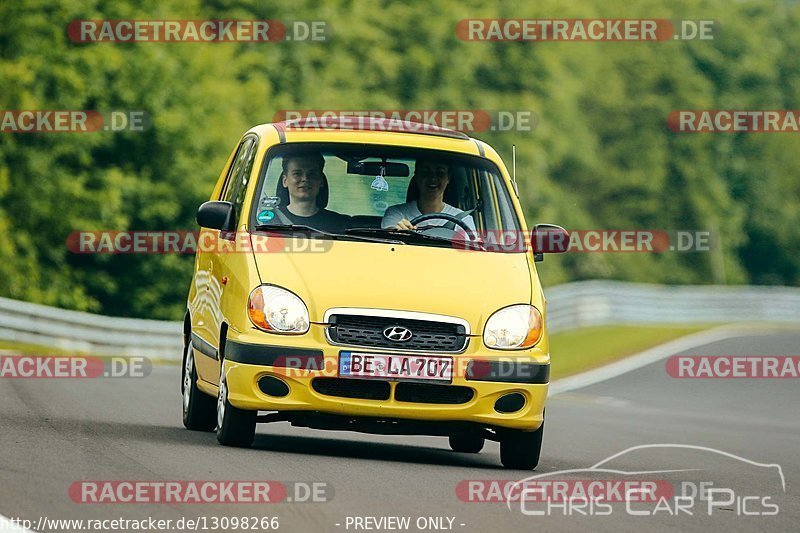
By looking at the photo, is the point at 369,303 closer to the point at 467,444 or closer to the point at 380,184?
the point at 380,184

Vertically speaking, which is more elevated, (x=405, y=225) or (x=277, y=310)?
(x=405, y=225)

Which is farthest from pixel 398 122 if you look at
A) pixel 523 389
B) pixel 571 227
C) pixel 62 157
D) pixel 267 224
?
pixel 571 227

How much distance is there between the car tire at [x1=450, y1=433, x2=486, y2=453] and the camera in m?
12.4

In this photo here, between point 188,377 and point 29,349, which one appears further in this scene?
point 29,349

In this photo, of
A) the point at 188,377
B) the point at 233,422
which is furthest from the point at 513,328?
the point at 188,377

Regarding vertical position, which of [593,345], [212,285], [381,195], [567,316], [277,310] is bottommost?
[593,345]

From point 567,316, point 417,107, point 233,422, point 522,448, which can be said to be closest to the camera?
point 233,422

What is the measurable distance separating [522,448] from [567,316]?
1213 inches

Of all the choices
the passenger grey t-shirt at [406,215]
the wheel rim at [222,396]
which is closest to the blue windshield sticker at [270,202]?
the passenger grey t-shirt at [406,215]

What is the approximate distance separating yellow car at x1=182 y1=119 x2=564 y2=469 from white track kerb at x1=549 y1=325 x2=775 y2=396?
51.0ft

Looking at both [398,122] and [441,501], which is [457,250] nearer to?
[398,122]

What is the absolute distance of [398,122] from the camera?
1222 cm

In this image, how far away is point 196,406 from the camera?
39.1 feet

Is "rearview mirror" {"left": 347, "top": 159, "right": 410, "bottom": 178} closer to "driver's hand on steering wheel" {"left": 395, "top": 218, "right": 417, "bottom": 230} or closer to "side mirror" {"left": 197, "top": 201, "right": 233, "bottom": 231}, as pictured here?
"driver's hand on steering wheel" {"left": 395, "top": 218, "right": 417, "bottom": 230}
